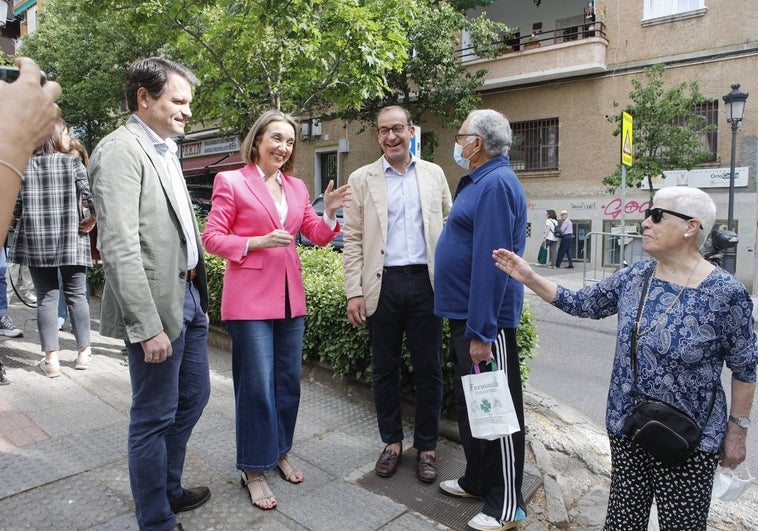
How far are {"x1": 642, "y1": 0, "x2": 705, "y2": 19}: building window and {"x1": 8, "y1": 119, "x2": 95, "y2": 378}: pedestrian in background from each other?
16739 mm

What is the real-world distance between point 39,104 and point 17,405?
3.39 metres

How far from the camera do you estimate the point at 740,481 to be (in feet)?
6.91

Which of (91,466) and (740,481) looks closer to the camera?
(740,481)

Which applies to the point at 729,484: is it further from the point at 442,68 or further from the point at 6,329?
the point at 442,68

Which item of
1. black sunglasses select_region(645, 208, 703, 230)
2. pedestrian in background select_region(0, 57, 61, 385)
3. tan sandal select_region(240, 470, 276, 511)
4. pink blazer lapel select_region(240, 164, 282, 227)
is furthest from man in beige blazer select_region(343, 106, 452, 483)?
pedestrian in background select_region(0, 57, 61, 385)

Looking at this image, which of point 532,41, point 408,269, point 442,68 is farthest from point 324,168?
point 408,269

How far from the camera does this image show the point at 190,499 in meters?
2.71

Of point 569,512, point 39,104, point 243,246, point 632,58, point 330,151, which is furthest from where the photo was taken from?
point 330,151

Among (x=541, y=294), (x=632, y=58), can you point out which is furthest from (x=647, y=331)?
(x=632, y=58)

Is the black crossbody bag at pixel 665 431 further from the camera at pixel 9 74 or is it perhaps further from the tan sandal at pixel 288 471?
the camera at pixel 9 74

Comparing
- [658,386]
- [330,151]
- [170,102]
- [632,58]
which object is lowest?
[658,386]

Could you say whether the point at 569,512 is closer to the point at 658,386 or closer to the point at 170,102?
the point at 658,386

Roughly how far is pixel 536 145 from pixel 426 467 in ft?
55.4

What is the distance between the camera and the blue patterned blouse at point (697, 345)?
203 cm
